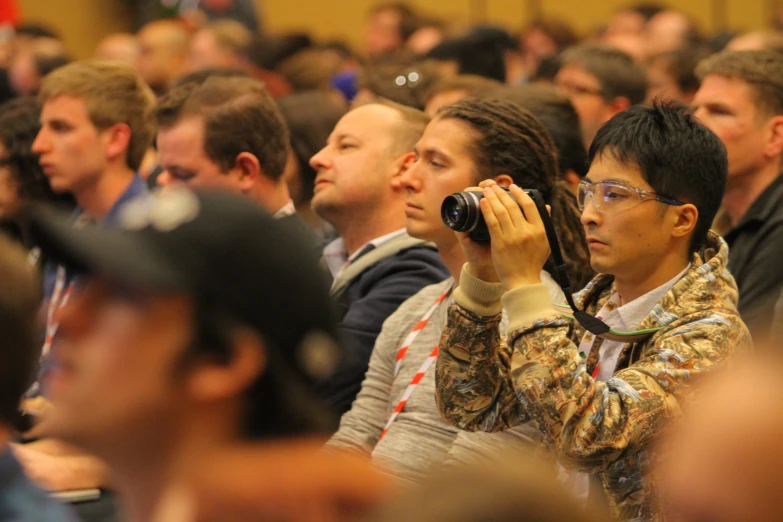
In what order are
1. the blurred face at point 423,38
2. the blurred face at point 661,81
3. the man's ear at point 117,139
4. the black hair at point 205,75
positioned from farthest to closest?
the blurred face at point 423,38
the blurred face at point 661,81
the man's ear at point 117,139
the black hair at point 205,75

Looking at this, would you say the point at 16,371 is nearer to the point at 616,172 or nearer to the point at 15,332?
the point at 15,332

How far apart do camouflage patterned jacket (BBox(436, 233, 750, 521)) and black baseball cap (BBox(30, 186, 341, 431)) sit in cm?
85

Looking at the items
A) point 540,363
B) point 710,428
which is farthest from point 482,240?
point 710,428

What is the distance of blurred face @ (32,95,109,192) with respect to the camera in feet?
13.7

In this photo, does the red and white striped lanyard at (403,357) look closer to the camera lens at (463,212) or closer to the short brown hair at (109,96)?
the camera lens at (463,212)

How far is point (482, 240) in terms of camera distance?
2.38 m

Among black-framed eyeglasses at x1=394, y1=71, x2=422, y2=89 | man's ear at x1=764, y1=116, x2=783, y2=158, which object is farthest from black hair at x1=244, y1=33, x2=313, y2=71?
man's ear at x1=764, y1=116, x2=783, y2=158

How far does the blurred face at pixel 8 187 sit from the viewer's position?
435 cm

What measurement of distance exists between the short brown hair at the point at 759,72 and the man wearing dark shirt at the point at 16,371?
Result: 2.48 meters

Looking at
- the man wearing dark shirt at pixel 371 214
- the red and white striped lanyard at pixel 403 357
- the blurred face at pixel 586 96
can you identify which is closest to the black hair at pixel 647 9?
the blurred face at pixel 586 96

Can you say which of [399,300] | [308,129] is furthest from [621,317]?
[308,129]

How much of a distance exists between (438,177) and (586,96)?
7.22ft

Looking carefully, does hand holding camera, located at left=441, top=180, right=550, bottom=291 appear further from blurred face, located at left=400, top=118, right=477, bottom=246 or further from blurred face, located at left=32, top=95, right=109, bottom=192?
blurred face, located at left=32, top=95, right=109, bottom=192

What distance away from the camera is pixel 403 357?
2.86 meters
